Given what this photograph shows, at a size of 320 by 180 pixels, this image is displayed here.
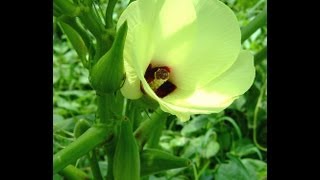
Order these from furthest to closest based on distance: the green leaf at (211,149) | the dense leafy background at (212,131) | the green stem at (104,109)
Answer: the green leaf at (211,149) < the dense leafy background at (212,131) < the green stem at (104,109)

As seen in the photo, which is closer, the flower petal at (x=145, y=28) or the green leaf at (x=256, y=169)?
the flower petal at (x=145, y=28)

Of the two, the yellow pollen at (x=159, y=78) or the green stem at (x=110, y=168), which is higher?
the yellow pollen at (x=159, y=78)

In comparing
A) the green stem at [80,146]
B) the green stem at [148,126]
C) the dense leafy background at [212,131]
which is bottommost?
the dense leafy background at [212,131]

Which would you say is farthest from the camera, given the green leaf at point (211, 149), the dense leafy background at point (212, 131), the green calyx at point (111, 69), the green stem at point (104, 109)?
the green leaf at point (211, 149)

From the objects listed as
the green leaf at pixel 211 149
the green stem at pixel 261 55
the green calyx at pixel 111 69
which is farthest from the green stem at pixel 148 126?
the green leaf at pixel 211 149

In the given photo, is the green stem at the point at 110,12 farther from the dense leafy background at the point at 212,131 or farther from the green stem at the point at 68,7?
the dense leafy background at the point at 212,131
